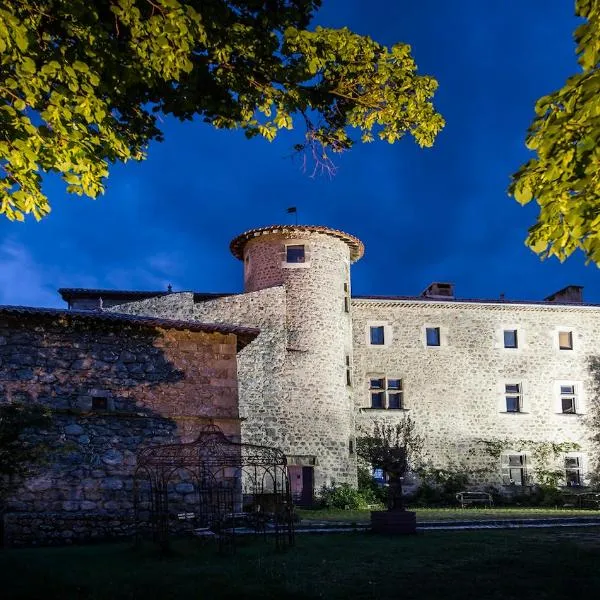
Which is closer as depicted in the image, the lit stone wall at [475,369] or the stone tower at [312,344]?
the stone tower at [312,344]

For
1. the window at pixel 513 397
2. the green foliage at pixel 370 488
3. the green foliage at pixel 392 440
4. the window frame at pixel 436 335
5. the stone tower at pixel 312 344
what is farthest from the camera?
the window at pixel 513 397

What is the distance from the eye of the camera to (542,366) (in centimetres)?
2814

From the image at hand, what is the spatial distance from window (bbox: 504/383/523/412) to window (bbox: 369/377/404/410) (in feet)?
14.5

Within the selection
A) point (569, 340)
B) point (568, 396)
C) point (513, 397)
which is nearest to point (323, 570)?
point (513, 397)

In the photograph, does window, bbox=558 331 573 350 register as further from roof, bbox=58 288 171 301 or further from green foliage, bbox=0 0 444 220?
green foliage, bbox=0 0 444 220

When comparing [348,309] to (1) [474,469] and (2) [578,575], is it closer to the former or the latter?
(1) [474,469]

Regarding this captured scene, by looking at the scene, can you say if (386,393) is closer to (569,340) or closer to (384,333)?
(384,333)

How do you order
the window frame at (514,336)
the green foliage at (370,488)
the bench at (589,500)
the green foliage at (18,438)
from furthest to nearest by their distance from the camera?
the window frame at (514,336) → the bench at (589,500) → the green foliage at (370,488) → the green foliage at (18,438)

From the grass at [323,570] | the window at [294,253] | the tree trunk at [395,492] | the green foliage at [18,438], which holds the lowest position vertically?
the grass at [323,570]

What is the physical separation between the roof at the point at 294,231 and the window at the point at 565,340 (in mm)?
9235

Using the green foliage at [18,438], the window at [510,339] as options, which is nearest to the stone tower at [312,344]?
the window at [510,339]

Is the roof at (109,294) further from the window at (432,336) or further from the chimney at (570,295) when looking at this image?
the chimney at (570,295)

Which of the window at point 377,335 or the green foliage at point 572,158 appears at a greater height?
the window at point 377,335

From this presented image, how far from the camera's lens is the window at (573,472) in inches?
1080
